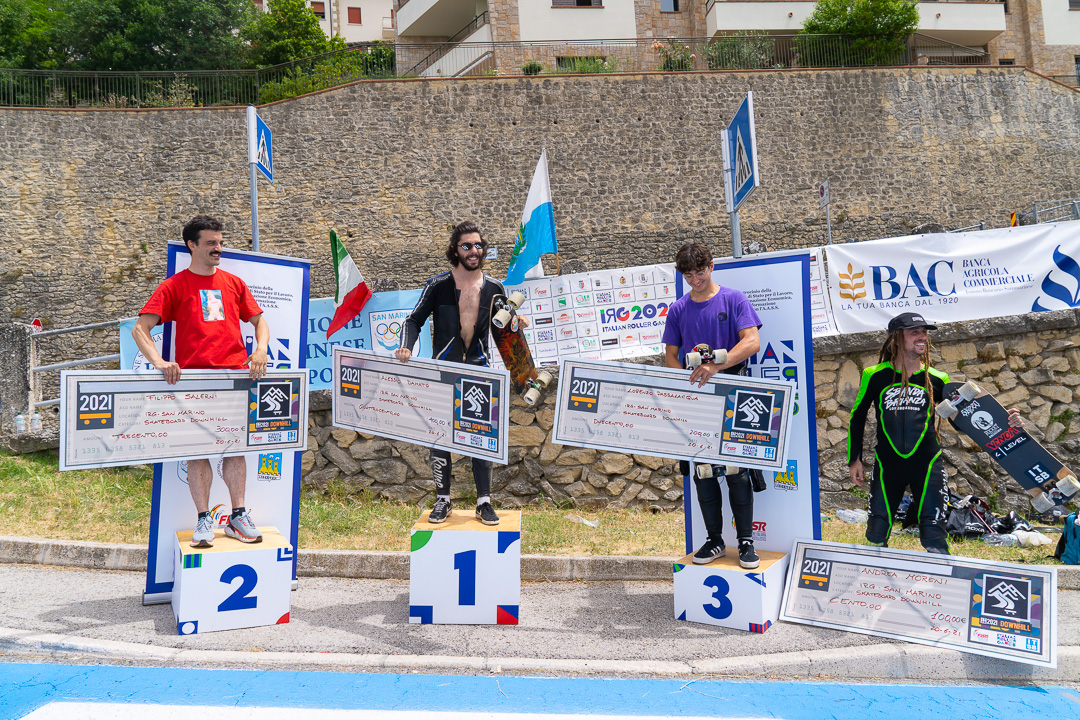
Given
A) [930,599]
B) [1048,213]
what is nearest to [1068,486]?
[930,599]

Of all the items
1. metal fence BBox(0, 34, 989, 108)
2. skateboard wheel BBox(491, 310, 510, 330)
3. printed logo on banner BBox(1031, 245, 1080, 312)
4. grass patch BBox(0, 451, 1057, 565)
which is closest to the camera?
skateboard wheel BBox(491, 310, 510, 330)

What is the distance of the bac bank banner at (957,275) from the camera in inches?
312

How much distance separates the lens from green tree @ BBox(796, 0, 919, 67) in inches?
904

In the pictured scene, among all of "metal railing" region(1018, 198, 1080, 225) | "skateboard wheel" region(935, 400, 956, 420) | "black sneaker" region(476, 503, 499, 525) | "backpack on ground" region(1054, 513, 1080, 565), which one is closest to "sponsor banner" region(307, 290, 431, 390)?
"black sneaker" region(476, 503, 499, 525)

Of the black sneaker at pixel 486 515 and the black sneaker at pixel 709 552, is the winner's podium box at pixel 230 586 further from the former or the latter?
the black sneaker at pixel 709 552

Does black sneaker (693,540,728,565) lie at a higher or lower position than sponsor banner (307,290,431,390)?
lower

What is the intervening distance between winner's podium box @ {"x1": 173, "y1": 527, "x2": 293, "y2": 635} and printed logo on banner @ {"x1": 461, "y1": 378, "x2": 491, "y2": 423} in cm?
127

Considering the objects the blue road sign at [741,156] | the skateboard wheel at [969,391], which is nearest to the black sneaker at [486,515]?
the blue road sign at [741,156]

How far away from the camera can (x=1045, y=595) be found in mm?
3633

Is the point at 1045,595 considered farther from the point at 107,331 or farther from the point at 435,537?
the point at 107,331

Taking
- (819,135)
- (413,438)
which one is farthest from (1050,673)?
(819,135)

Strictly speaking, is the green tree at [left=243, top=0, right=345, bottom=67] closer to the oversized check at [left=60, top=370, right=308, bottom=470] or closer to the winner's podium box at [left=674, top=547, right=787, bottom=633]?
the oversized check at [left=60, top=370, right=308, bottom=470]

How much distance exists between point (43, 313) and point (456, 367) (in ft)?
62.1

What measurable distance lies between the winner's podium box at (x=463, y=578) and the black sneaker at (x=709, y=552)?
3.45 feet
